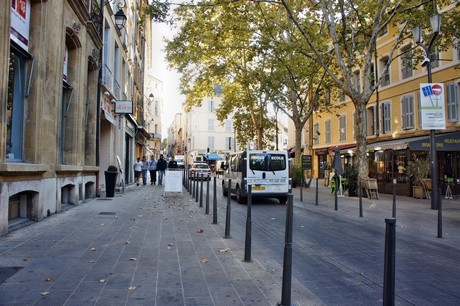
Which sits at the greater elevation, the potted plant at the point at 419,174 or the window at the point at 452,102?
the window at the point at 452,102

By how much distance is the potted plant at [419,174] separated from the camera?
1677 centimetres

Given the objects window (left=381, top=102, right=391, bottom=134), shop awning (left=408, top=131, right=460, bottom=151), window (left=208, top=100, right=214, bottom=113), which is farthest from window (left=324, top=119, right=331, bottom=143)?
window (left=208, top=100, right=214, bottom=113)

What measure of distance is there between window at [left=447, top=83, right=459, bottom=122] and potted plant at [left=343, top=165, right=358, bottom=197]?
584 cm

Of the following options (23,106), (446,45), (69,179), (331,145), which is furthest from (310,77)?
(23,106)

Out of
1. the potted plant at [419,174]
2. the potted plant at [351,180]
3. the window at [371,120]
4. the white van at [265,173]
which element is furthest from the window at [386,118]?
the white van at [265,173]

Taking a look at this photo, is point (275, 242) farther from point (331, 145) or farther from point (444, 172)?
point (331, 145)

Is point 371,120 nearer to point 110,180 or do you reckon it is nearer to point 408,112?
point 408,112

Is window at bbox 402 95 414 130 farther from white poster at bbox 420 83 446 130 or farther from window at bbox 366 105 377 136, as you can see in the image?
white poster at bbox 420 83 446 130

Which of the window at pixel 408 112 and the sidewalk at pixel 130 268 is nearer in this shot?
the sidewalk at pixel 130 268

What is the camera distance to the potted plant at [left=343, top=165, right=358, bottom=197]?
57.5 ft

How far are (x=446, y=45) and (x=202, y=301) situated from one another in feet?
58.8

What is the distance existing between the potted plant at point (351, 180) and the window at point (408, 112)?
6.76 meters

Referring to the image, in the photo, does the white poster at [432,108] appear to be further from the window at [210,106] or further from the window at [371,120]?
the window at [210,106]

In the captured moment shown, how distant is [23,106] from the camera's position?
25.9 ft
